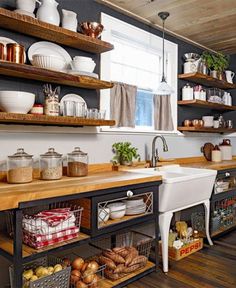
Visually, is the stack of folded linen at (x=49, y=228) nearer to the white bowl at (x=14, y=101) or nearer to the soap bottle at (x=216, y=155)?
the white bowl at (x=14, y=101)

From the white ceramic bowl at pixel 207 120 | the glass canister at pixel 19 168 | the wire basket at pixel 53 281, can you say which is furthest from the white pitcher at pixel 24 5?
the white ceramic bowl at pixel 207 120

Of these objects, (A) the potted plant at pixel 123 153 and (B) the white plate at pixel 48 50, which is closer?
(B) the white plate at pixel 48 50

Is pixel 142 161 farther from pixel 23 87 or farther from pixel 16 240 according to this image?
pixel 16 240

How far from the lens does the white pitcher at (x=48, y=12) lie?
2.14 meters

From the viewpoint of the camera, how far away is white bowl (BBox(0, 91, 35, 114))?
6.12 ft

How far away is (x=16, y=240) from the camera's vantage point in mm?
1483

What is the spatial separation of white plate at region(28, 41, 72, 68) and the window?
1.47 feet

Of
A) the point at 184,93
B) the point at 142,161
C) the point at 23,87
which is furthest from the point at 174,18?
the point at 23,87

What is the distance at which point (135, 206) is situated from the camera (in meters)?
2.24

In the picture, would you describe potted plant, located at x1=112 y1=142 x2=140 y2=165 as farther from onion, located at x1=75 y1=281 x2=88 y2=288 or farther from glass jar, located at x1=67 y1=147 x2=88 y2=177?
onion, located at x1=75 y1=281 x2=88 y2=288

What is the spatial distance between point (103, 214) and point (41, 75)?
1.11m

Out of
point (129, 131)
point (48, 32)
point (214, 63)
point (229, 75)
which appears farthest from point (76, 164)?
point (229, 75)

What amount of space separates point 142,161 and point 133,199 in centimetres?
86

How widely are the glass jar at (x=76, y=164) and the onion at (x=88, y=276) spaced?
2.39ft
